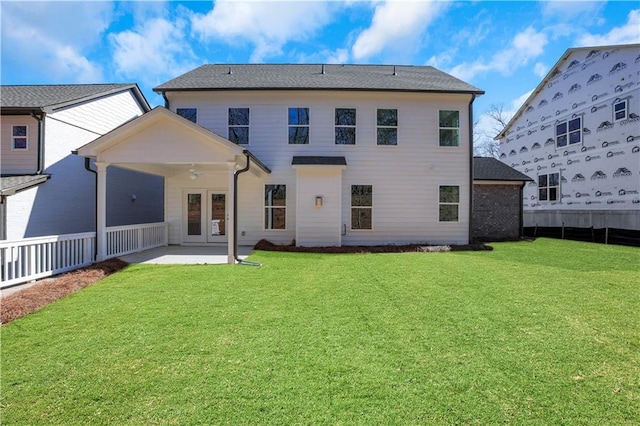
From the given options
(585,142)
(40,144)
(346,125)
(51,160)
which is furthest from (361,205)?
(585,142)

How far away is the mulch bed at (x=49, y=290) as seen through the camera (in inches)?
180

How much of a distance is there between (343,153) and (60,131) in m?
10.2

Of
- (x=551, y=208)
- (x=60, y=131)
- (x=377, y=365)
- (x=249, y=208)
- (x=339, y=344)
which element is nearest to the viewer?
(x=377, y=365)

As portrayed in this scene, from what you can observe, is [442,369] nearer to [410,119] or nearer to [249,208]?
[249,208]

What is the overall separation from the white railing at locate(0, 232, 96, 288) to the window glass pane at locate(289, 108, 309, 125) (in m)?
7.48

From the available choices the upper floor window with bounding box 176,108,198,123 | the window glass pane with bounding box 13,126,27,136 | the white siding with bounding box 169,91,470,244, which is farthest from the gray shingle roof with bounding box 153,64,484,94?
the window glass pane with bounding box 13,126,27,136

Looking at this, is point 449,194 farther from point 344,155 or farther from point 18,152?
point 18,152

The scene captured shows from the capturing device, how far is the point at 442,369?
2998 mm

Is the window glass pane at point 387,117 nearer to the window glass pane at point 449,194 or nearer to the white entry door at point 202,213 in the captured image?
the window glass pane at point 449,194

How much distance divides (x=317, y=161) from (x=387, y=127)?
3.23 metres

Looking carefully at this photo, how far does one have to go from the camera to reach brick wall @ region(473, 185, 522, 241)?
14.1 m

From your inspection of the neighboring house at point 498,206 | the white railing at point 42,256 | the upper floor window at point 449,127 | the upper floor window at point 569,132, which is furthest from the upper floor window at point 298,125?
the upper floor window at point 569,132

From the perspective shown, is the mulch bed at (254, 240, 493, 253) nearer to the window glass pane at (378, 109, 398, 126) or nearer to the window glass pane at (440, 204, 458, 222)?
the window glass pane at (440, 204, 458, 222)

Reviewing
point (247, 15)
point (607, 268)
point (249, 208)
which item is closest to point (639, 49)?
point (607, 268)
